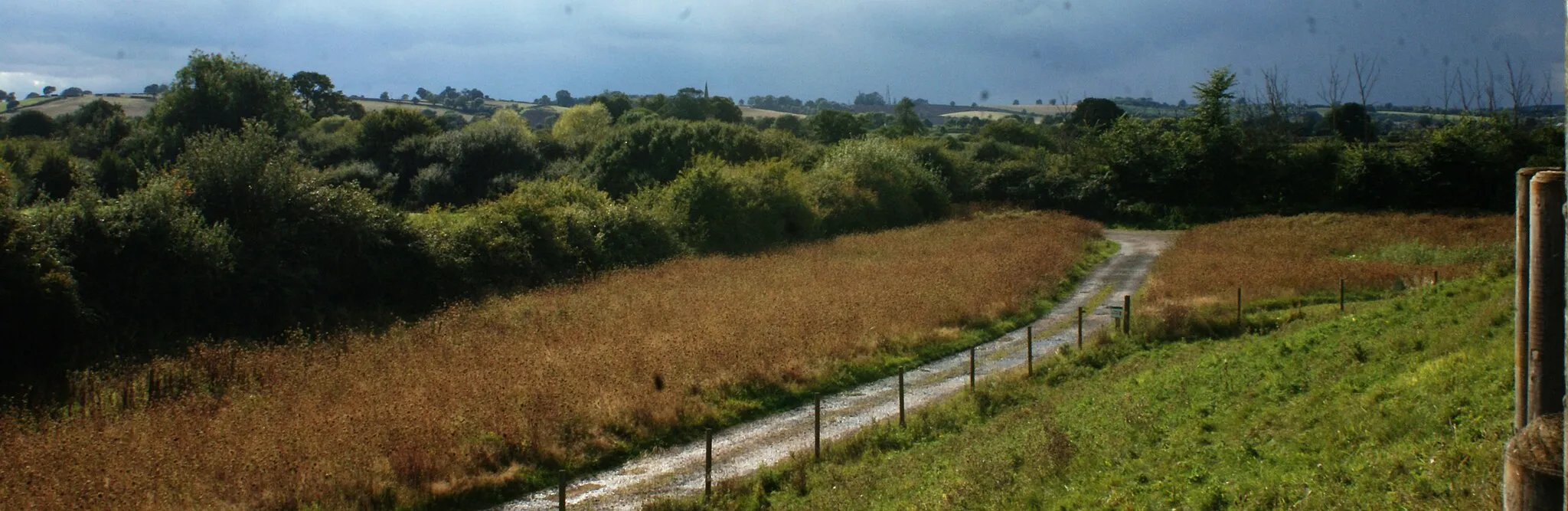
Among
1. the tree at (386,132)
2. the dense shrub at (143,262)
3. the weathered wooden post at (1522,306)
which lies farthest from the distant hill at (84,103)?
the weathered wooden post at (1522,306)

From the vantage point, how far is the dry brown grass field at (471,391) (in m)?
11.0

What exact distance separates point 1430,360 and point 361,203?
80.8 ft

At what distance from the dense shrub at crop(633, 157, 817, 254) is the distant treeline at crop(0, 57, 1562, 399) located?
0.12m

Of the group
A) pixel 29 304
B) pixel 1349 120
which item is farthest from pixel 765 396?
pixel 1349 120

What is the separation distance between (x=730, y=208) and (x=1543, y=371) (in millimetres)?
37548

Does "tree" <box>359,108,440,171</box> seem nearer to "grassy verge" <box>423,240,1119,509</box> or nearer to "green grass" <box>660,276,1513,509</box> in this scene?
"grassy verge" <box>423,240,1119,509</box>

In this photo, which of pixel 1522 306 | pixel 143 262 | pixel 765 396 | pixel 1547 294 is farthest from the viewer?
pixel 143 262

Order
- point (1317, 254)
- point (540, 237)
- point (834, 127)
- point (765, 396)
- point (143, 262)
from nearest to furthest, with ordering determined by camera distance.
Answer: point (765, 396) → point (143, 262) → point (540, 237) → point (1317, 254) → point (834, 127)

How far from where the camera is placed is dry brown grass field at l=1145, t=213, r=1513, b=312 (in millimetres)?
25312

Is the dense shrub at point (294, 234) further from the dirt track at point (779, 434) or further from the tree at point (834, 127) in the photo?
the tree at point (834, 127)

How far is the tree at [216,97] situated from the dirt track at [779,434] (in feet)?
134

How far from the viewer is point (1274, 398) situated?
10203 mm

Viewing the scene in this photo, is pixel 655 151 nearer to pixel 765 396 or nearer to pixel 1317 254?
pixel 1317 254

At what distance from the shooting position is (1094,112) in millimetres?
94250
